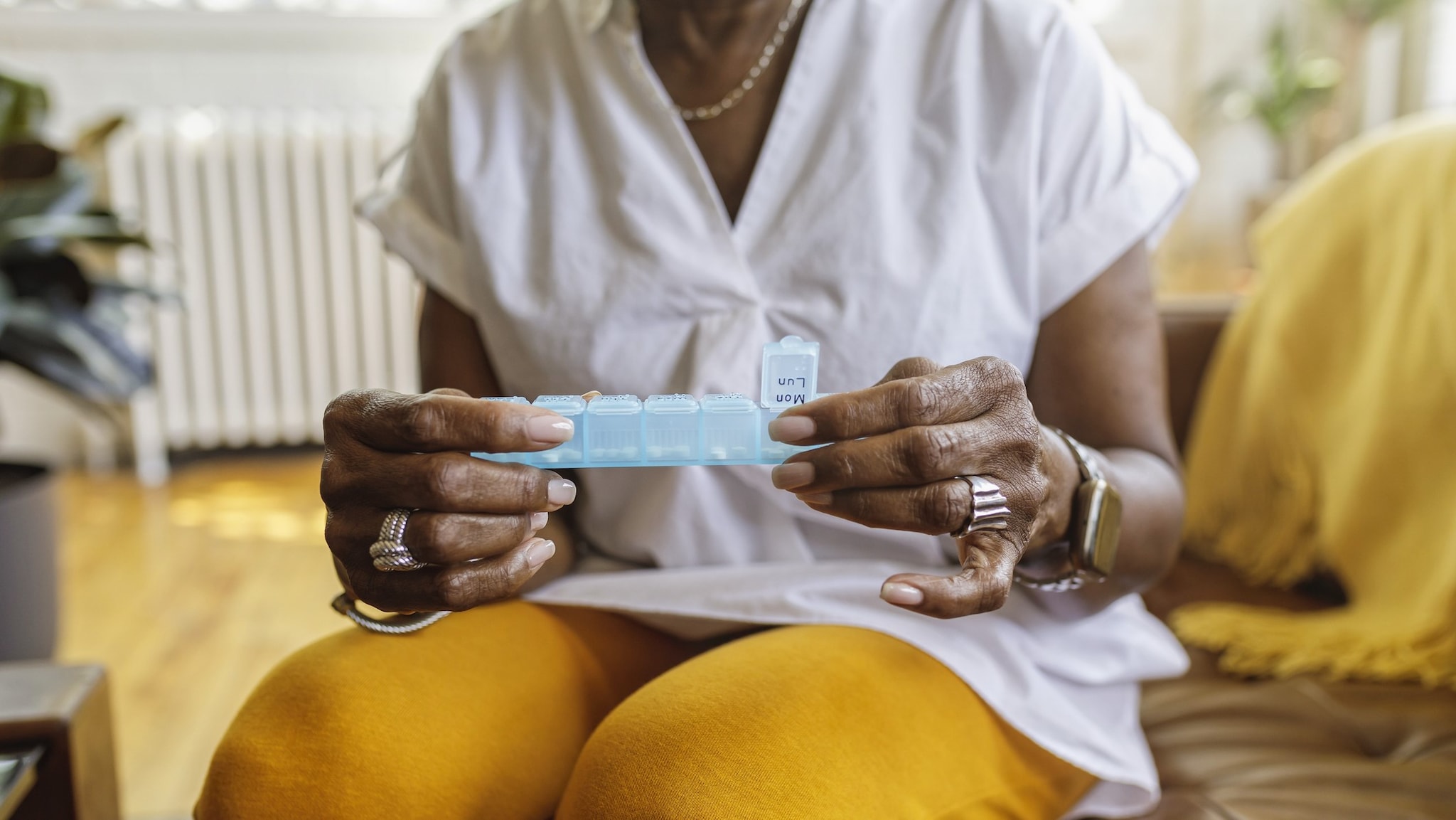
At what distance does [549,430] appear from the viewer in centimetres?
53

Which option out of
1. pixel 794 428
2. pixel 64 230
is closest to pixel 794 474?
pixel 794 428

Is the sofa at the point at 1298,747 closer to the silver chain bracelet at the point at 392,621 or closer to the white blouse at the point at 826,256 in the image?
the white blouse at the point at 826,256

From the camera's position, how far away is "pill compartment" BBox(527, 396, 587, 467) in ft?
1.86

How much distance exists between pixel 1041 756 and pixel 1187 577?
0.58 m

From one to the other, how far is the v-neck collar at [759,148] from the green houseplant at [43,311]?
1.18m

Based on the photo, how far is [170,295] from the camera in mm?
1880

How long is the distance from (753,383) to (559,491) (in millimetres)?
285

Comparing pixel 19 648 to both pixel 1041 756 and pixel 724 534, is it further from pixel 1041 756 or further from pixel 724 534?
pixel 1041 756

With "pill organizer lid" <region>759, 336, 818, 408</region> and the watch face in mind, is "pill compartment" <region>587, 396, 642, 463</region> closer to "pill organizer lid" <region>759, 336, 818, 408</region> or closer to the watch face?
"pill organizer lid" <region>759, 336, 818, 408</region>

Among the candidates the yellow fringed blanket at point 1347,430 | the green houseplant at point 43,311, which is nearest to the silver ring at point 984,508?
the yellow fringed blanket at point 1347,430

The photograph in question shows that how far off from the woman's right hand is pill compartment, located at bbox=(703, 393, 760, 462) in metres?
0.07

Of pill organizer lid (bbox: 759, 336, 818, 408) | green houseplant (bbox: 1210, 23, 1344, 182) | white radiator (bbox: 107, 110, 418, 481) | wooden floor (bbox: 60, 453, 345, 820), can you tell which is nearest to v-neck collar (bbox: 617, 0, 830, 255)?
pill organizer lid (bbox: 759, 336, 818, 408)

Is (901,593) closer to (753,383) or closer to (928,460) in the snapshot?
(928,460)

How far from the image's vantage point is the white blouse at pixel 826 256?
81 cm
